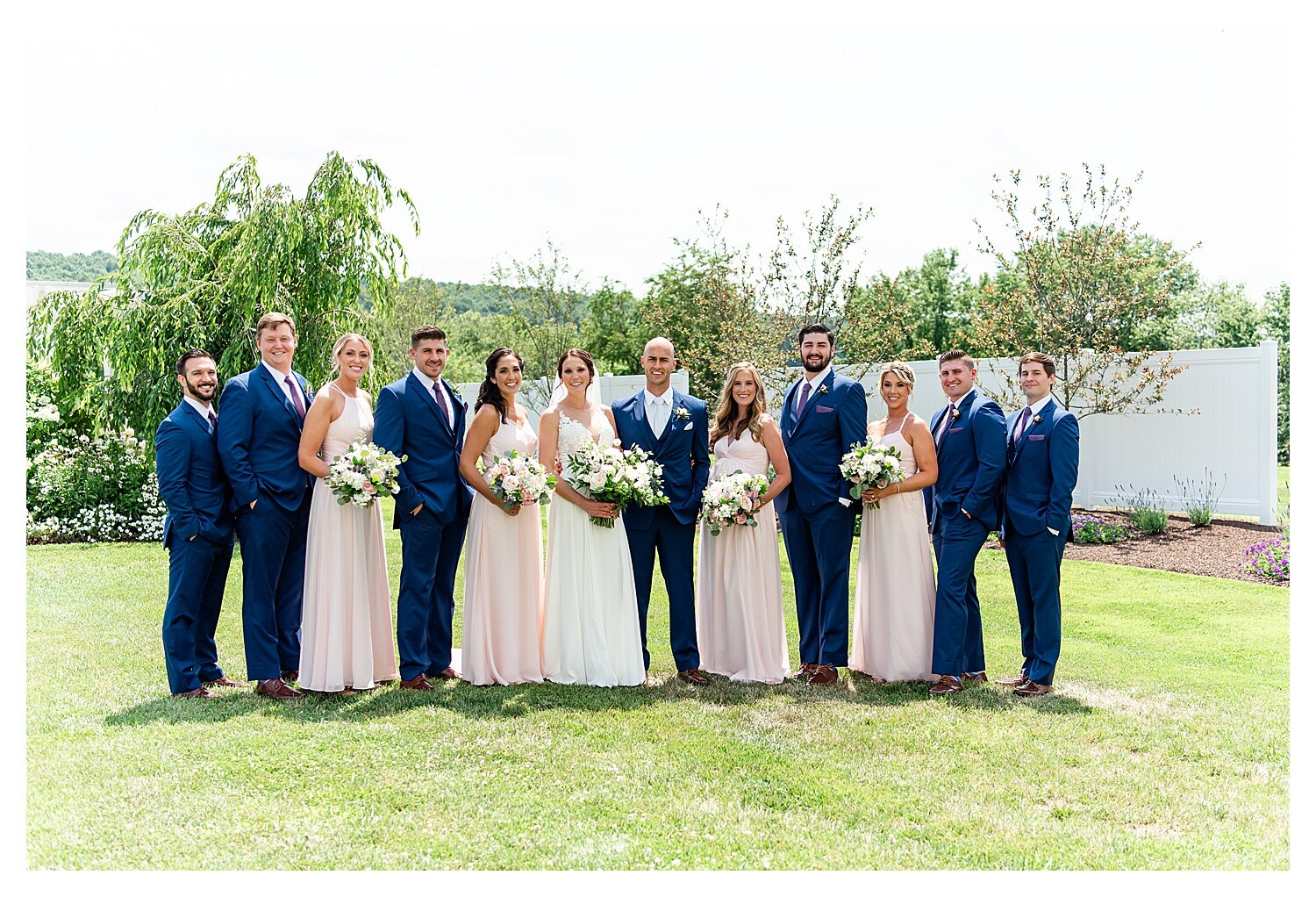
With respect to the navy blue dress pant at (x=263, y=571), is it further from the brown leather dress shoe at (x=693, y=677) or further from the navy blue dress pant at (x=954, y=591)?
the navy blue dress pant at (x=954, y=591)

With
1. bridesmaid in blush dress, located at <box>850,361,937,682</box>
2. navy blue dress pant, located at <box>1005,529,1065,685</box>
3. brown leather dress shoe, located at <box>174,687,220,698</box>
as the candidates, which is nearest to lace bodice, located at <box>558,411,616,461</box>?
bridesmaid in blush dress, located at <box>850,361,937,682</box>

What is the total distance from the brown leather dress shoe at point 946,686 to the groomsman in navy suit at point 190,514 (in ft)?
15.2

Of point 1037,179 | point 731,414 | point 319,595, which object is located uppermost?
point 1037,179

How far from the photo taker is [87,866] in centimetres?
439

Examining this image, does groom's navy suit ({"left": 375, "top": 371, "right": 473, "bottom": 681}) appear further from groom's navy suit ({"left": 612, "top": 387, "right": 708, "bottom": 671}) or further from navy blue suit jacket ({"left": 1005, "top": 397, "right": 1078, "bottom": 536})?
→ navy blue suit jacket ({"left": 1005, "top": 397, "right": 1078, "bottom": 536})

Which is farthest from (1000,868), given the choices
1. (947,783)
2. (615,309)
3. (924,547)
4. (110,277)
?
(615,309)

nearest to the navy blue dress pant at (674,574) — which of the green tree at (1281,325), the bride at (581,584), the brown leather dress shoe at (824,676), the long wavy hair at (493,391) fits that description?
the bride at (581,584)

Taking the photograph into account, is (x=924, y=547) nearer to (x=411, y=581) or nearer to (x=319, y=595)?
(x=411, y=581)

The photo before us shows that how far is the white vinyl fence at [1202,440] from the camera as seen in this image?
15055 millimetres

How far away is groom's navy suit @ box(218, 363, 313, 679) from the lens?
680 cm

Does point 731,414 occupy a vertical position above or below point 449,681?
above

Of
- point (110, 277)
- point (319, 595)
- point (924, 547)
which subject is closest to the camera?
point (319, 595)

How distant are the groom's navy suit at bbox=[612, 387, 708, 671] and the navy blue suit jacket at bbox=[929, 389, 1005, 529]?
1.63 metres

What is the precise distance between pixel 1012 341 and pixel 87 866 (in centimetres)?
1465
